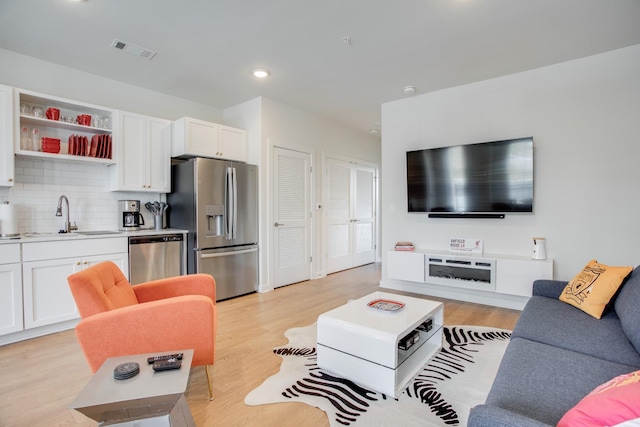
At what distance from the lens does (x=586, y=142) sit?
10.6ft

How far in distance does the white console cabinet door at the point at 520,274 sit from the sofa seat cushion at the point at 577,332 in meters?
1.09

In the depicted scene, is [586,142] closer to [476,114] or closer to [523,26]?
[476,114]

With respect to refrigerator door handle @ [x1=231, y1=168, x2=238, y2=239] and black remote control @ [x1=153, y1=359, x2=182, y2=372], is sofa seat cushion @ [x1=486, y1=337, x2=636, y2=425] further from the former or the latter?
refrigerator door handle @ [x1=231, y1=168, x2=238, y2=239]

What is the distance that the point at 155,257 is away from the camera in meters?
3.55

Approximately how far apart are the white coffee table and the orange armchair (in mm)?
767

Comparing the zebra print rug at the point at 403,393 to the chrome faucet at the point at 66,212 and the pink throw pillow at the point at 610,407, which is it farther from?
the chrome faucet at the point at 66,212

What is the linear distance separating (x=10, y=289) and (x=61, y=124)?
1662 mm

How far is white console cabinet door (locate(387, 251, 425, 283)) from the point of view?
157 inches

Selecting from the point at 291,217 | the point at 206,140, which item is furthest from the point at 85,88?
the point at 291,217

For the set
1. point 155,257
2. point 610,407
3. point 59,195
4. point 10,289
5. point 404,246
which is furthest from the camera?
point 404,246

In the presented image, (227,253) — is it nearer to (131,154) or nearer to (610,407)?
(131,154)

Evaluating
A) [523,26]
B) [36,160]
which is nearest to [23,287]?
[36,160]

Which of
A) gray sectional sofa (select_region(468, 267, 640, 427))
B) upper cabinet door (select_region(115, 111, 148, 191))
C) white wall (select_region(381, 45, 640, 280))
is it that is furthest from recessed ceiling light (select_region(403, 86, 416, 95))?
upper cabinet door (select_region(115, 111, 148, 191))

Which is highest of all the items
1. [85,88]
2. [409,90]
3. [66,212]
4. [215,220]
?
[409,90]
